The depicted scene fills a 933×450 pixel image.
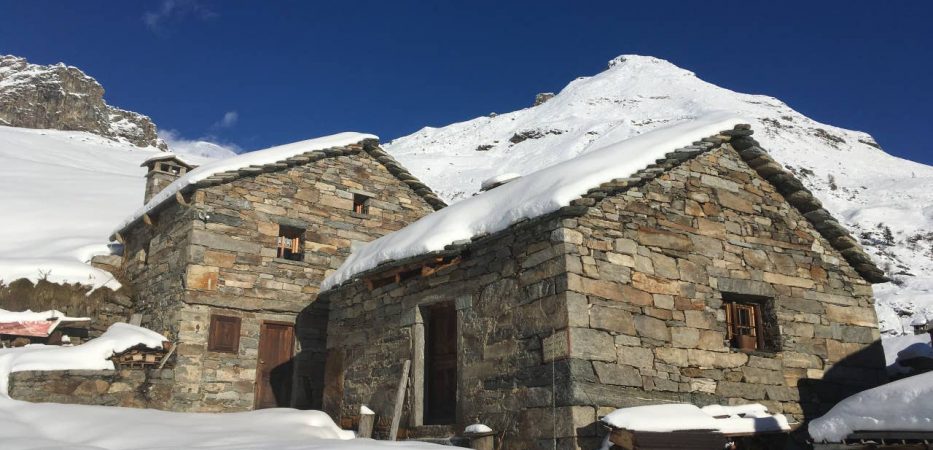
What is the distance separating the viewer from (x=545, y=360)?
7.25 meters

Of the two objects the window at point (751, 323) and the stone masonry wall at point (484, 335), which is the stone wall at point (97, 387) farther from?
the window at point (751, 323)

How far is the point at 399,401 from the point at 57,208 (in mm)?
15891

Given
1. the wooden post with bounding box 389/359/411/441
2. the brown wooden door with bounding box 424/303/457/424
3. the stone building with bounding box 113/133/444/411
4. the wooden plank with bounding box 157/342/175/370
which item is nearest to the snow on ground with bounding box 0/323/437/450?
the wooden plank with bounding box 157/342/175/370

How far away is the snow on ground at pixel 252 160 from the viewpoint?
40.0 feet

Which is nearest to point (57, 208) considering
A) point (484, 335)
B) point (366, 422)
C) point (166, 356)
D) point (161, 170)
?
point (161, 170)

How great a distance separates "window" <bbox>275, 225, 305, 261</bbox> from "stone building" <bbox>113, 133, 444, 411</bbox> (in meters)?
0.02

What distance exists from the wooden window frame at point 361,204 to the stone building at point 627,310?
12.7 feet

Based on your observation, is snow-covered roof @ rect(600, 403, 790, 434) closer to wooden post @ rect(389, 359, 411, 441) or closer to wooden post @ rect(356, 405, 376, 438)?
wooden post @ rect(389, 359, 411, 441)

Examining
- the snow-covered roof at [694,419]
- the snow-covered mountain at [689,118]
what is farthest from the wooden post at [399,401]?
the snow-covered mountain at [689,118]

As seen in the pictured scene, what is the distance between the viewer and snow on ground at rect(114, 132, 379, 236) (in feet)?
40.0

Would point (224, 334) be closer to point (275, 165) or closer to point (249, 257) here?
point (249, 257)

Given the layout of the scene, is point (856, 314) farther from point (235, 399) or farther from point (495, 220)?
point (235, 399)

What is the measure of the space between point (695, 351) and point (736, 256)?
5.23 ft

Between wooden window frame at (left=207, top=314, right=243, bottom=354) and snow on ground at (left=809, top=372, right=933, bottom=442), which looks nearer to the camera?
snow on ground at (left=809, top=372, right=933, bottom=442)
